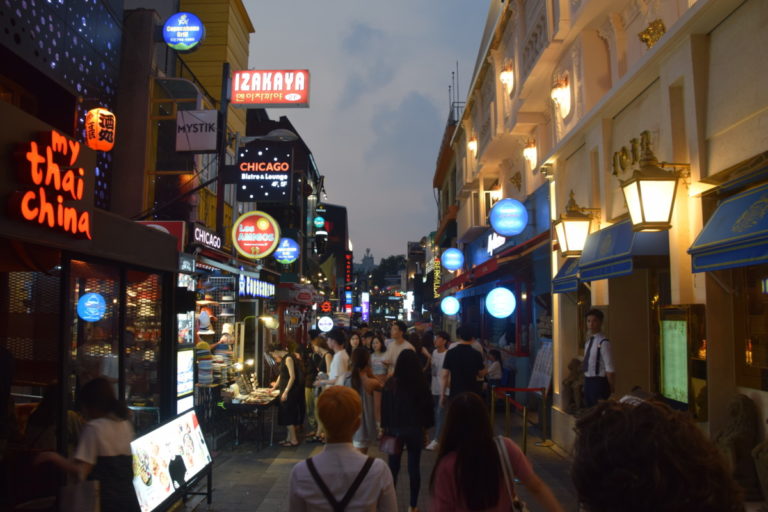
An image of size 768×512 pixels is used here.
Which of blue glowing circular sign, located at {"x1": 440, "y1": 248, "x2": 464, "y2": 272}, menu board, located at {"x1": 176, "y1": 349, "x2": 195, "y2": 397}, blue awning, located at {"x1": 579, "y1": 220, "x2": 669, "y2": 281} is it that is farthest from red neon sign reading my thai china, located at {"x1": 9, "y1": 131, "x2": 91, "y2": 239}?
blue glowing circular sign, located at {"x1": 440, "y1": 248, "x2": 464, "y2": 272}

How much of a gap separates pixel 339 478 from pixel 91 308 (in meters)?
5.87

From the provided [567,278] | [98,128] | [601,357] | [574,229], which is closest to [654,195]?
[601,357]

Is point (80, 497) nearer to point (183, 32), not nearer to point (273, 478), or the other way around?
point (273, 478)

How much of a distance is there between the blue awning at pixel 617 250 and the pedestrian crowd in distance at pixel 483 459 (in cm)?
269

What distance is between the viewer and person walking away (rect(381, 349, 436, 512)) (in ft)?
23.1

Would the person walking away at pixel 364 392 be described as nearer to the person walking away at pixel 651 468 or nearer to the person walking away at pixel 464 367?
the person walking away at pixel 464 367

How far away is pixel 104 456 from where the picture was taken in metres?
4.92

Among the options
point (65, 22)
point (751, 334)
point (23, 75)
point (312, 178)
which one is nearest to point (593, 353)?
point (751, 334)

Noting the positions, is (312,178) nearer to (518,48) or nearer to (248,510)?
(518,48)

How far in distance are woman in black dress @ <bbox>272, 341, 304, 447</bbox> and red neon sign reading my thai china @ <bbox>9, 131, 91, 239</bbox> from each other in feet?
21.0

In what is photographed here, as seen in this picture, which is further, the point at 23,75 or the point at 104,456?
the point at 23,75

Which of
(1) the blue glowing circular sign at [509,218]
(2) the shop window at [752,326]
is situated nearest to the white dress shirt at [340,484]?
(2) the shop window at [752,326]

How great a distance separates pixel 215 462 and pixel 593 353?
638 centimetres

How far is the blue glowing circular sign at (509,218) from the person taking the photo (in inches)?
574
